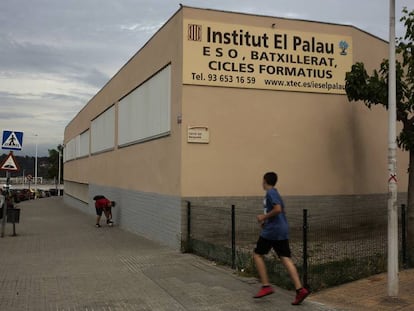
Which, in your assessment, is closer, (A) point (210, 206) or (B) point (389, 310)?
(B) point (389, 310)

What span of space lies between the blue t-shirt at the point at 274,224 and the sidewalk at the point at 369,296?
1031mm

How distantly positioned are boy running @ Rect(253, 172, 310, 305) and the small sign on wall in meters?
5.36

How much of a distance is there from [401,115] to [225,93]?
4053 mm

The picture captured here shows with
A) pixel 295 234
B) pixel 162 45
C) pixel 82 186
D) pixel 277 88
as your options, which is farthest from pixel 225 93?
pixel 82 186

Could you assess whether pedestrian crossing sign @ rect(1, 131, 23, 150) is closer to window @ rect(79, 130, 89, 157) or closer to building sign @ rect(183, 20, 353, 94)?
building sign @ rect(183, 20, 353, 94)

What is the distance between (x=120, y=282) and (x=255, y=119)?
5.95 m

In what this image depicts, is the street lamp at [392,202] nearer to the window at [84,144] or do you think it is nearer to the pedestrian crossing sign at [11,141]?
the pedestrian crossing sign at [11,141]

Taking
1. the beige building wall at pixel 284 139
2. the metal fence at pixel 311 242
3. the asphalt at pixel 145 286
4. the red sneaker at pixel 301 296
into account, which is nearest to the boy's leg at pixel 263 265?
the asphalt at pixel 145 286

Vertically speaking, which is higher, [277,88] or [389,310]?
[277,88]

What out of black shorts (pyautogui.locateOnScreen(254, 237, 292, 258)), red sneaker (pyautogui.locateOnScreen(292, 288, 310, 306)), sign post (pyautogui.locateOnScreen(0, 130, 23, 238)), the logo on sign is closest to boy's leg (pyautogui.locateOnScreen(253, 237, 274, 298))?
black shorts (pyautogui.locateOnScreen(254, 237, 292, 258))

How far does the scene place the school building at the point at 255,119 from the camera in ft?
40.6

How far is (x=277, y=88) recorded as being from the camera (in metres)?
13.0

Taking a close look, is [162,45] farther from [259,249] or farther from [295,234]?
[259,249]

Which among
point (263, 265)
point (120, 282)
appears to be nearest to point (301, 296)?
point (263, 265)
